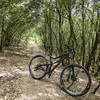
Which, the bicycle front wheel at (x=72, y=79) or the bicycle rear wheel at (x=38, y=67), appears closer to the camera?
the bicycle front wheel at (x=72, y=79)

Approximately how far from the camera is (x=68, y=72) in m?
4.06

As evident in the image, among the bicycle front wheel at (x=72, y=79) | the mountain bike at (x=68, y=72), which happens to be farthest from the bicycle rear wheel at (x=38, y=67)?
the bicycle front wheel at (x=72, y=79)

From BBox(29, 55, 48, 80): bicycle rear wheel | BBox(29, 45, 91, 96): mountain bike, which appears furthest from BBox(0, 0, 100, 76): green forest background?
BBox(29, 55, 48, 80): bicycle rear wheel

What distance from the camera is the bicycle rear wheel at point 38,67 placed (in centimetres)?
484

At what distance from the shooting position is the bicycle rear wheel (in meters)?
4.84

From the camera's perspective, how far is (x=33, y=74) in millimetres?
5133

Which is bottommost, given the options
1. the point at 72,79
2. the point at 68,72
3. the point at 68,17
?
the point at 72,79

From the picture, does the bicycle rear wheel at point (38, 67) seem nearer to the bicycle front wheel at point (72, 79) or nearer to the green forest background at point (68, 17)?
the bicycle front wheel at point (72, 79)

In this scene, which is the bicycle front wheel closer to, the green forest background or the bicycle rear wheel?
the bicycle rear wheel

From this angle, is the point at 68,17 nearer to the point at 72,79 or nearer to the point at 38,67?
the point at 38,67

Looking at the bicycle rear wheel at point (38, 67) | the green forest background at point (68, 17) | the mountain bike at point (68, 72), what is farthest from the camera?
the green forest background at point (68, 17)

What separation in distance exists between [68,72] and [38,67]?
4.81ft

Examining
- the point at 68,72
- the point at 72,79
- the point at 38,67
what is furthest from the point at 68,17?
the point at 72,79

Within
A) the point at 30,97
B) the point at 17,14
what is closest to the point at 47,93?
the point at 30,97
